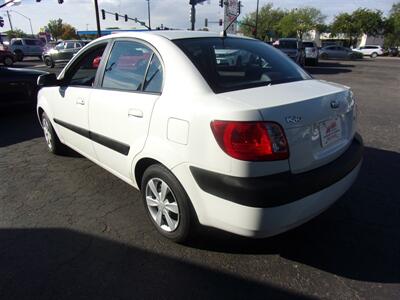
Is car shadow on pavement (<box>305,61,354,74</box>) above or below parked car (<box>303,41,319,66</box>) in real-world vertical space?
below

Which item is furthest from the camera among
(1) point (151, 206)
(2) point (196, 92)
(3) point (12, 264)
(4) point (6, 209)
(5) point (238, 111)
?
(4) point (6, 209)

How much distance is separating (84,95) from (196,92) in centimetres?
162

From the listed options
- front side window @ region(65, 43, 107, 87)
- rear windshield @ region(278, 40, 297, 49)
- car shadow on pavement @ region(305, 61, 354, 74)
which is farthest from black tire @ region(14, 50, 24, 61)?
front side window @ region(65, 43, 107, 87)

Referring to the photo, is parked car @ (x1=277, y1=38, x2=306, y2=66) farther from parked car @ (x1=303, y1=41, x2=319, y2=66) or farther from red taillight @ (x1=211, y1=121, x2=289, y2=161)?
red taillight @ (x1=211, y1=121, x2=289, y2=161)

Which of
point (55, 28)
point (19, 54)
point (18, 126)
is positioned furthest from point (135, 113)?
point (55, 28)

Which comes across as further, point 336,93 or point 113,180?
point 113,180

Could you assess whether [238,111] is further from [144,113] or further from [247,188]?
[144,113]

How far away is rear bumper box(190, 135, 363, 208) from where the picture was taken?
2035 millimetres

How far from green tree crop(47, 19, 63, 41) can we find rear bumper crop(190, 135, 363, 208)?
10635cm

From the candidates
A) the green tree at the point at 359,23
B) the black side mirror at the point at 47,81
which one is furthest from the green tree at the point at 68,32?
the black side mirror at the point at 47,81

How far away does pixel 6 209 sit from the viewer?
3336 millimetres

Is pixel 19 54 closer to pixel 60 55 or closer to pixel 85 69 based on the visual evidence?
pixel 60 55

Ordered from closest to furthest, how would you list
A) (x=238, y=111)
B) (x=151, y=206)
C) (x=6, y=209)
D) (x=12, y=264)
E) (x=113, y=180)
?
(x=238, y=111) → (x=12, y=264) → (x=151, y=206) → (x=6, y=209) → (x=113, y=180)

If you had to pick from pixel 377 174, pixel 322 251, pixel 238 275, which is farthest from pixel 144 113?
pixel 377 174
